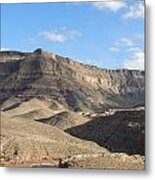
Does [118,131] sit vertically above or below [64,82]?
below

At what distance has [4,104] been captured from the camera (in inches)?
102

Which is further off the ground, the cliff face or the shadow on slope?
the cliff face

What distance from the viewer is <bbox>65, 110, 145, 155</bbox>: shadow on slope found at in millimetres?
2439

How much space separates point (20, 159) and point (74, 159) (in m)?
0.25

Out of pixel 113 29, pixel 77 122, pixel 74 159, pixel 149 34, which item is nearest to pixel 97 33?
pixel 113 29

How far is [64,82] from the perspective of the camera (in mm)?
2555

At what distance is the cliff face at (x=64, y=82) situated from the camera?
250 cm

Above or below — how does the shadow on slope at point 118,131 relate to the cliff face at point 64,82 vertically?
below

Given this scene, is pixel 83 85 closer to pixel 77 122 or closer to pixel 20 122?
pixel 77 122

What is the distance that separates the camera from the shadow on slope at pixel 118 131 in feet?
8.00

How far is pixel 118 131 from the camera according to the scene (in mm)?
2480

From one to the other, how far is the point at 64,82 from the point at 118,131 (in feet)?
1.11

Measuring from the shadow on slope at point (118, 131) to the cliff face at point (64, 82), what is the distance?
0.18 ft

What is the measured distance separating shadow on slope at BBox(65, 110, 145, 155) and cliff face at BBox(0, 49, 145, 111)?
0.18ft
